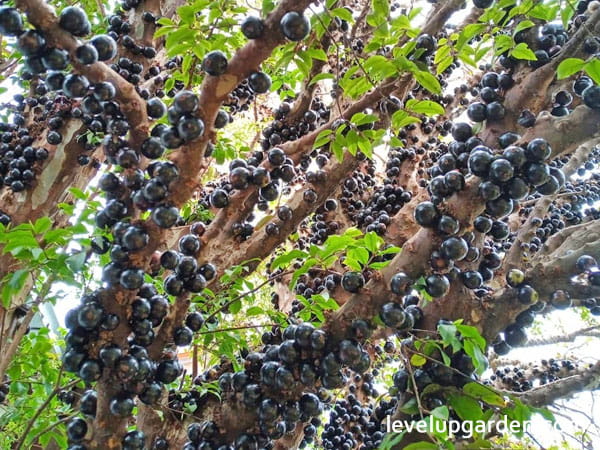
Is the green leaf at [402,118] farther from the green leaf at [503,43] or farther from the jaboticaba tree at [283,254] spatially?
the green leaf at [503,43]

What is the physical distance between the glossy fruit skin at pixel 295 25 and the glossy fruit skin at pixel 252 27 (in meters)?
0.12

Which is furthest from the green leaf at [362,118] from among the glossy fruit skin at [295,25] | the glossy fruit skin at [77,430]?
the glossy fruit skin at [77,430]

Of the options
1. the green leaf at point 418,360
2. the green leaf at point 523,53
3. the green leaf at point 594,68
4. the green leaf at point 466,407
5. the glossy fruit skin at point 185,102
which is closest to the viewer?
the glossy fruit skin at point 185,102

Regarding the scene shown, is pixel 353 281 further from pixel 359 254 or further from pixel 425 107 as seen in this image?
pixel 425 107

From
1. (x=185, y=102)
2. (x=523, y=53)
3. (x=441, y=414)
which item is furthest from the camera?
(x=523, y=53)

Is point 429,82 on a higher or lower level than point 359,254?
higher

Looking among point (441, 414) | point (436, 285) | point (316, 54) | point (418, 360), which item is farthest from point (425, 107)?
point (441, 414)

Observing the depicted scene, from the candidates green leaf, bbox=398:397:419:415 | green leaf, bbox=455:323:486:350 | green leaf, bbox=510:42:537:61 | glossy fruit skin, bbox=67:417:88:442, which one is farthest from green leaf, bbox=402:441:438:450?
green leaf, bbox=510:42:537:61

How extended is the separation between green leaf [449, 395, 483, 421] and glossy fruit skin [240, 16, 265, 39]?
1721 mm

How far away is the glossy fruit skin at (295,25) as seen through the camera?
164 centimetres

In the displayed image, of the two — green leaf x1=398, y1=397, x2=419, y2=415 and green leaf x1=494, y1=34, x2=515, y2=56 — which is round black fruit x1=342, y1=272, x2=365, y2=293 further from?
green leaf x1=494, y1=34, x2=515, y2=56

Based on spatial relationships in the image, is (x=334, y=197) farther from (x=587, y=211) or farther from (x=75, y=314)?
(x=75, y=314)

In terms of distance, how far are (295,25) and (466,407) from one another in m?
1.68

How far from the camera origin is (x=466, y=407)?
1958 mm
